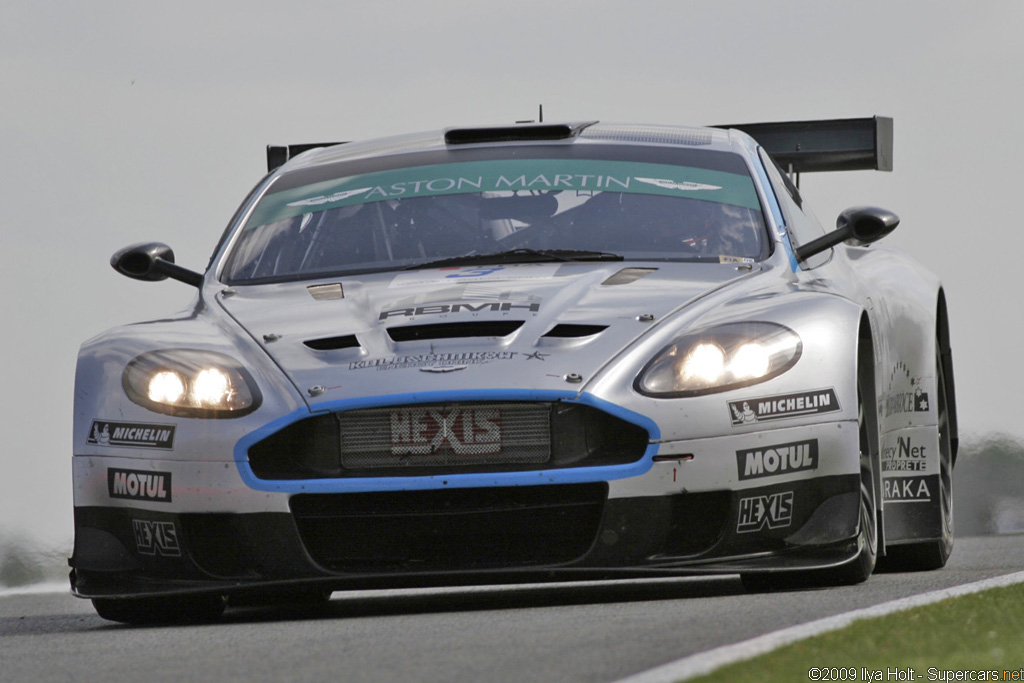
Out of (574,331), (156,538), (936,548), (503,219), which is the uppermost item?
(503,219)

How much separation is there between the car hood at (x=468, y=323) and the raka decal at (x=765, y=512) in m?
0.54

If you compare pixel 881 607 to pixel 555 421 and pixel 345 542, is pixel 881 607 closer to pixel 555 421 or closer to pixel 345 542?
pixel 555 421

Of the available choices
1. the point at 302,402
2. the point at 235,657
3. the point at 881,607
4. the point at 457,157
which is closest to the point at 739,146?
the point at 457,157

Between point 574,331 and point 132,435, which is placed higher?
point 574,331

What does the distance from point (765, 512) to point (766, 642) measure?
146 centimetres

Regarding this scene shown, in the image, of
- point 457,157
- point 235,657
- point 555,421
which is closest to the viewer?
point 235,657

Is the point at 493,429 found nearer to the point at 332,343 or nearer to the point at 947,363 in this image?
the point at 332,343

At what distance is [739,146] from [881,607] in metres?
2.99

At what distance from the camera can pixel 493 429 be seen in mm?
5117

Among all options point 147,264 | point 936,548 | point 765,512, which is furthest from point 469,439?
point 936,548

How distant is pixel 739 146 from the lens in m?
7.07

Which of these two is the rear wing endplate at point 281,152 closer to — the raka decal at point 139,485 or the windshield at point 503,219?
the windshield at point 503,219

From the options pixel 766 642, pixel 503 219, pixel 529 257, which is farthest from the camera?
pixel 503 219

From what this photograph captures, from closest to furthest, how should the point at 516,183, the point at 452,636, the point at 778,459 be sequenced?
the point at 452,636 → the point at 778,459 → the point at 516,183
